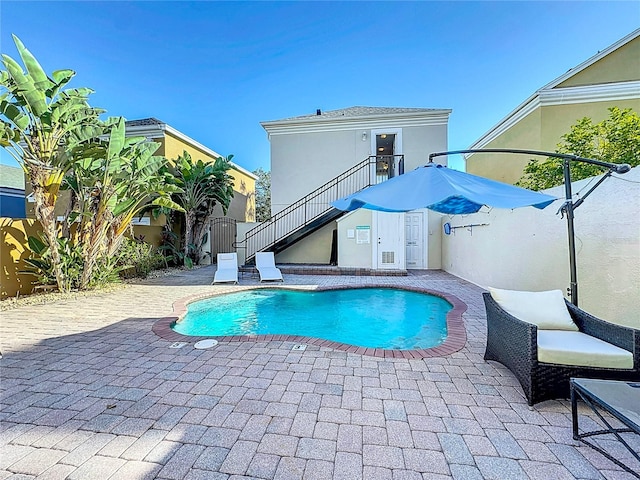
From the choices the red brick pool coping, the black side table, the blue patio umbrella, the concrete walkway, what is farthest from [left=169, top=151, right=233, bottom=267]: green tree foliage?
the black side table

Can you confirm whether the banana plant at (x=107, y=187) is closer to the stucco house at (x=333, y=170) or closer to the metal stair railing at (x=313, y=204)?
the metal stair railing at (x=313, y=204)

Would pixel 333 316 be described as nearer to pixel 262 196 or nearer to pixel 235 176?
pixel 235 176

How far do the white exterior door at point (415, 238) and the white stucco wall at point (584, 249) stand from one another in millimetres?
3998

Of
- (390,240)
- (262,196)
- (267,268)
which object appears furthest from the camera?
(262,196)

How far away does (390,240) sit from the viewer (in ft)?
38.0

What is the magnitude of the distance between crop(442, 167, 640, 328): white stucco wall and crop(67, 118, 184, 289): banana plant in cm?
1006

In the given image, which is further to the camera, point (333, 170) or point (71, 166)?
point (333, 170)

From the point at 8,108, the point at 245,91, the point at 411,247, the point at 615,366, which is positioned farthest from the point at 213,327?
the point at 245,91

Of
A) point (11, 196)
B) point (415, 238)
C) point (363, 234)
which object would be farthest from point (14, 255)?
point (11, 196)

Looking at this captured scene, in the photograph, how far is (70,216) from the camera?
7754 mm

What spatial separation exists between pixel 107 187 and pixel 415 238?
37.3 ft

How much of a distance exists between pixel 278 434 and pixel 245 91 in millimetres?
15330

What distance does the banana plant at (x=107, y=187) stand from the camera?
7465 millimetres

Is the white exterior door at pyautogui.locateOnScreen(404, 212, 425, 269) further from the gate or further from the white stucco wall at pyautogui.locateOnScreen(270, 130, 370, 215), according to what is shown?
the gate
